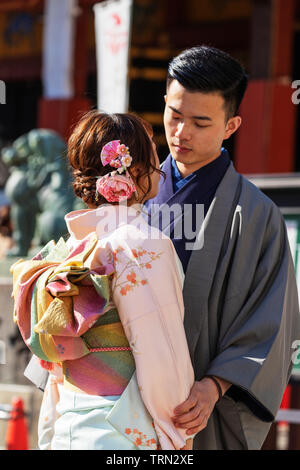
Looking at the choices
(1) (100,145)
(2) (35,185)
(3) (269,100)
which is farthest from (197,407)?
(3) (269,100)

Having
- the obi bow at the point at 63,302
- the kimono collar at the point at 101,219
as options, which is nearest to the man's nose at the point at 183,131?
the kimono collar at the point at 101,219

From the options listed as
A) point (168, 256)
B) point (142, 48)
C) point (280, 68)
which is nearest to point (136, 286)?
point (168, 256)

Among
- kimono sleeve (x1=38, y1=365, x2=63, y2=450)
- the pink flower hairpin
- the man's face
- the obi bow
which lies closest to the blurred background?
the man's face

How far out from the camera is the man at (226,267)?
8.05 feet

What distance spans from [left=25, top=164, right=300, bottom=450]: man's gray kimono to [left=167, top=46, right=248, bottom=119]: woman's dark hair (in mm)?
320

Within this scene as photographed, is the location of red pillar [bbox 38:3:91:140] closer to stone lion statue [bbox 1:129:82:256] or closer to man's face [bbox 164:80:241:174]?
stone lion statue [bbox 1:129:82:256]

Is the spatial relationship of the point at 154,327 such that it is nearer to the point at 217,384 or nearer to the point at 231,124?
the point at 217,384

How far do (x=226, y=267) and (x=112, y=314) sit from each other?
49cm

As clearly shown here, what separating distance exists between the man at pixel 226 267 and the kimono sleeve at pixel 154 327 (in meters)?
0.26

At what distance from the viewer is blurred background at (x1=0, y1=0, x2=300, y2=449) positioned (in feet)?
17.7

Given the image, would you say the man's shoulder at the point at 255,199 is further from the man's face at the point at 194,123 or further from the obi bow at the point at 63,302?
the obi bow at the point at 63,302
